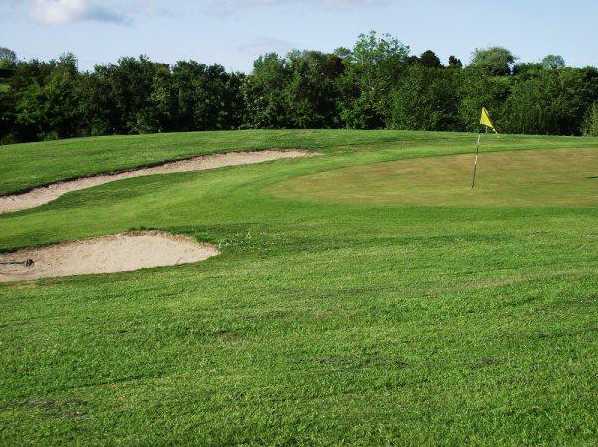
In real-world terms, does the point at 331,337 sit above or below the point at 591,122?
below

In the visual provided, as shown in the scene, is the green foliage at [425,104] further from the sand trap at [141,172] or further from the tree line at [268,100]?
the sand trap at [141,172]


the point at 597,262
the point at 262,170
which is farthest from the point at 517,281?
the point at 262,170

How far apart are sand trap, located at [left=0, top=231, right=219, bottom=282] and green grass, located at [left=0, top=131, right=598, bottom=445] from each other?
78cm

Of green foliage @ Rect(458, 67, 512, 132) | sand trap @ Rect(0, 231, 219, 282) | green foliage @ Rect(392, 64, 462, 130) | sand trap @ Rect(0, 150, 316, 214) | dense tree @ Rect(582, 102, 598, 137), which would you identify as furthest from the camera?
green foliage @ Rect(458, 67, 512, 132)

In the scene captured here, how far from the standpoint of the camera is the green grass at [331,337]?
21.3 ft

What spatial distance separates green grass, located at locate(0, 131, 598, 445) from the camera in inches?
255

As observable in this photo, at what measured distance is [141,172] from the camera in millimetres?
32594

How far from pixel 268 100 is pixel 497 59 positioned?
51808mm

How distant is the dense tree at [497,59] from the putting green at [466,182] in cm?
7338

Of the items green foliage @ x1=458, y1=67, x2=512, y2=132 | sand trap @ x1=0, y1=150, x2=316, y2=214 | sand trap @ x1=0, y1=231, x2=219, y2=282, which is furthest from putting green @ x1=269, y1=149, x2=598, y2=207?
green foliage @ x1=458, y1=67, x2=512, y2=132

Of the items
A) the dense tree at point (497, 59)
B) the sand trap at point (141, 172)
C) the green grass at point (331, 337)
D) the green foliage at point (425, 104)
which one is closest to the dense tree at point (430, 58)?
the dense tree at point (497, 59)

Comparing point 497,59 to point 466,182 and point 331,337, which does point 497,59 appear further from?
point 331,337

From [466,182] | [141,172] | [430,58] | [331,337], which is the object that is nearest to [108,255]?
[331,337]

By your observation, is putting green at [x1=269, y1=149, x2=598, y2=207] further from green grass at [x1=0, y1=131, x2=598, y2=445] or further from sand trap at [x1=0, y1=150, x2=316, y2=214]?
sand trap at [x1=0, y1=150, x2=316, y2=214]
